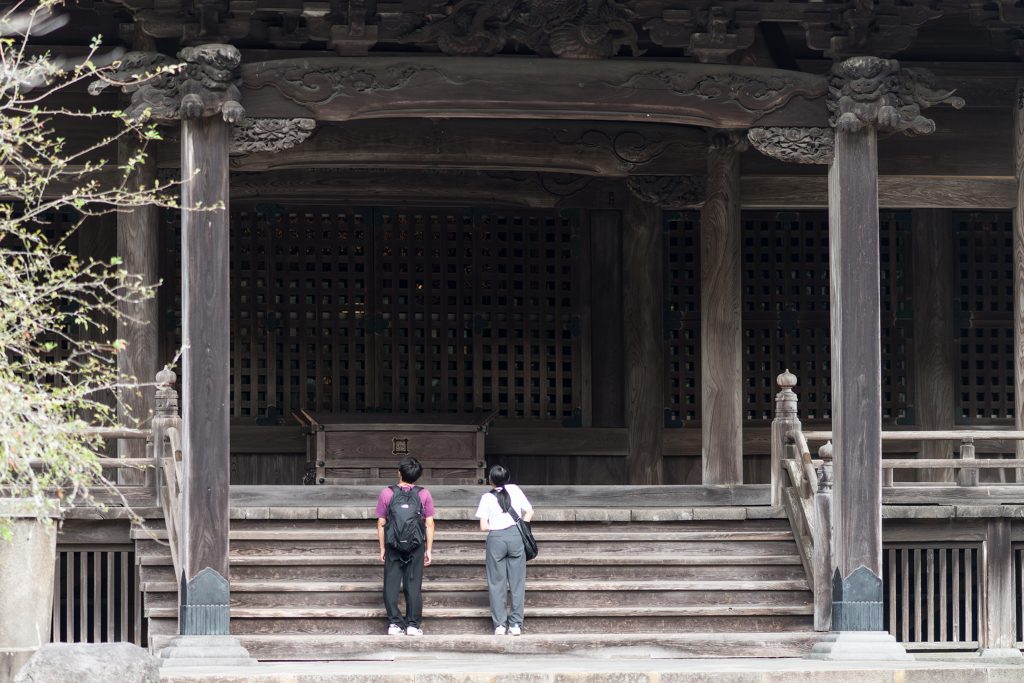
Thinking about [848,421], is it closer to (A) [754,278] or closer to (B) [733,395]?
(B) [733,395]

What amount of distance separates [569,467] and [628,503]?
273 centimetres

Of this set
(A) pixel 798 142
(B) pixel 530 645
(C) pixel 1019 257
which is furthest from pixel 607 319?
(B) pixel 530 645

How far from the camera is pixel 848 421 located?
10.2 m

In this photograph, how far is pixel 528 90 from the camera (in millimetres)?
10414

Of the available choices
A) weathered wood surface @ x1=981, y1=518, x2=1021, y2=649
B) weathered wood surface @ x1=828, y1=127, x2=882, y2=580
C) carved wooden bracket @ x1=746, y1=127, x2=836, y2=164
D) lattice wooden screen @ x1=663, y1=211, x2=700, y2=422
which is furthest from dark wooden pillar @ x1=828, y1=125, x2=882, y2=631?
lattice wooden screen @ x1=663, y1=211, x2=700, y2=422

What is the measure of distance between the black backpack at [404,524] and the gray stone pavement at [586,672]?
79cm

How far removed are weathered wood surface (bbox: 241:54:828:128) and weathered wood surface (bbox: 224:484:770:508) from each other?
3.28m

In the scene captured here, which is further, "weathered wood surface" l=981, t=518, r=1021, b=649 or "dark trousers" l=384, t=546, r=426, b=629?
"weathered wood surface" l=981, t=518, r=1021, b=649

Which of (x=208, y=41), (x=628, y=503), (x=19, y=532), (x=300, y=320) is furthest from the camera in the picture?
(x=300, y=320)

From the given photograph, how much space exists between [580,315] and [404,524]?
5.52 metres

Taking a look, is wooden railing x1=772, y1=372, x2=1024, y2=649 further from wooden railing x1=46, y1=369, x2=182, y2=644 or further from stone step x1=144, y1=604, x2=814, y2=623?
wooden railing x1=46, y1=369, x2=182, y2=644

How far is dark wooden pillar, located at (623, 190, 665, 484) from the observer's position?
48.1ft

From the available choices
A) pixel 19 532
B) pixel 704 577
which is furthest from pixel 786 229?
pixel 19 532

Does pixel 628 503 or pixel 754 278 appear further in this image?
pixel 754 278
